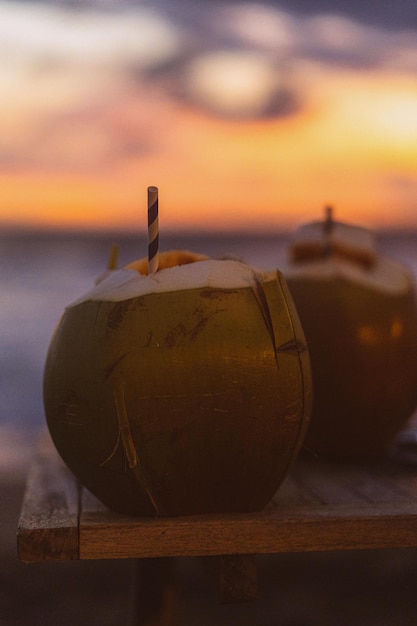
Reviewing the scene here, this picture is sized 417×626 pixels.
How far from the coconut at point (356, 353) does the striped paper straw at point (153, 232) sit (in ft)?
1.63

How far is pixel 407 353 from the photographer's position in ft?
6.88

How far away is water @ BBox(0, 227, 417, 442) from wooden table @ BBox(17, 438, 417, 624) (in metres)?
0.56

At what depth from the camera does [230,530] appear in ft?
5.37

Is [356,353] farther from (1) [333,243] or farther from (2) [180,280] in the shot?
(2) [180,280]

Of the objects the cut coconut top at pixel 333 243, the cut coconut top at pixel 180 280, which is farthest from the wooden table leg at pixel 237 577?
the cut coconut top at pixel 333 243

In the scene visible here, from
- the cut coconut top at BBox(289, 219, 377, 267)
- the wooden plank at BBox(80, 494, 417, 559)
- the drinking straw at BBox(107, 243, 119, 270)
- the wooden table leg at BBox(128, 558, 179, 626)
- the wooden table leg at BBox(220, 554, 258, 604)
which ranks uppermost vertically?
the cut coconut top at BBox(289, 219, 377, 267)

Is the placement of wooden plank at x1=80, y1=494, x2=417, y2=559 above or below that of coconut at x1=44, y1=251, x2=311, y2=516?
below

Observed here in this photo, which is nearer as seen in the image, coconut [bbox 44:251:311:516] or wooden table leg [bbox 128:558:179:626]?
coconut [bbox 44:251:311:516]

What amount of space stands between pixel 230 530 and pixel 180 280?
48cm

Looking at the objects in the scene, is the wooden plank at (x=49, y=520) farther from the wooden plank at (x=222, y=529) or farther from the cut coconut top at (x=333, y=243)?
the cut coconut top at (x=333, y=243)

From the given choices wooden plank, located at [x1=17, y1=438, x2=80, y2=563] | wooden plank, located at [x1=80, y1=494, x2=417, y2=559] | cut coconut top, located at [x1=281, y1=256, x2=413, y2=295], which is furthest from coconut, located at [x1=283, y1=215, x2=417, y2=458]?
wooden plank, located at [x1=17, y1=438, x2=80, y2=563]

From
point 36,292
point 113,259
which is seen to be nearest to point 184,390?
point 113,259

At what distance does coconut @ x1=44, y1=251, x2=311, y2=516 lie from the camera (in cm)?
157

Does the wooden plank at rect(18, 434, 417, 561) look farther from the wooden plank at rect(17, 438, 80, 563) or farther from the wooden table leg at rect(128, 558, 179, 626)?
the wooden table leg at rect(128, 558, 179, 626)
